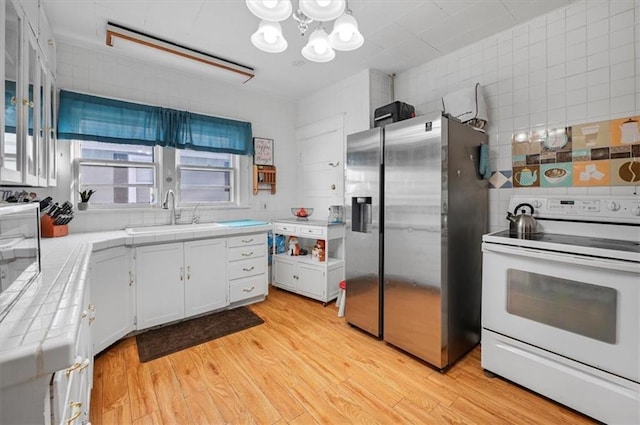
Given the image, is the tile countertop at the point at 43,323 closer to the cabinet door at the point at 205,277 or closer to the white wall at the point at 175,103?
the cabinet door at the point at 205,277

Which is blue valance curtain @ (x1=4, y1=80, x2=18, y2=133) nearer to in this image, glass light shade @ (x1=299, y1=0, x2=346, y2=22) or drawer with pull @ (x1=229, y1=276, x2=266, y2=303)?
glass light shade @ (x1=299, y1=0, x2=346, y2=22)

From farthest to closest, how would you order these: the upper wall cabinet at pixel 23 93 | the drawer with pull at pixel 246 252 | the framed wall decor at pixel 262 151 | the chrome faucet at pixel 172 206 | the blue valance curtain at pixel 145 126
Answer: the framed wall decor at pixel 262 151 < the chrome faucet at pixel 172 206 < the drawer with pull at pixel 246 252 < the blue valance curtain at pixel 145 126 < the upper wall cabinet at pixel 23 93

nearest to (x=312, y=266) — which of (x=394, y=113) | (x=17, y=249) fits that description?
(x=394, y=113)

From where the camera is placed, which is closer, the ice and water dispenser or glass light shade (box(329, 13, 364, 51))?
glass light shade (box(329, 13, 364, 51))

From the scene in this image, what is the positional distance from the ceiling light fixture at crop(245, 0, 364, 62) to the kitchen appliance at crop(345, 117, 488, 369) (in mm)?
757

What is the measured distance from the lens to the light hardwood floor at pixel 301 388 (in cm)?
156

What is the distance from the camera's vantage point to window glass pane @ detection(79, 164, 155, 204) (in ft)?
9.05

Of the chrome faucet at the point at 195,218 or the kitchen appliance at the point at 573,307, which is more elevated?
the chrome faucet at the point at 195,218

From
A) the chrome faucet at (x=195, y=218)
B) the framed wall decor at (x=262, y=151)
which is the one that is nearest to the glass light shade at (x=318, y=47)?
the framed wall decor at (x=262, y=151)

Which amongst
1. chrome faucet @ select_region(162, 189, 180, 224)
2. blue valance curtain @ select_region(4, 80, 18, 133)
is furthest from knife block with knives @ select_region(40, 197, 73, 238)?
blue valance curtain @ select_region(4, 80, 18, 133)

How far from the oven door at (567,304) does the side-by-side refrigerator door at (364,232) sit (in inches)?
32.7

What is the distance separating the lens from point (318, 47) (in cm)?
183

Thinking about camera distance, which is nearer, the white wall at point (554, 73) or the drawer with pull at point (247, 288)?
the white wall at point (554, 73)

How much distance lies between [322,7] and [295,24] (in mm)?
1029
